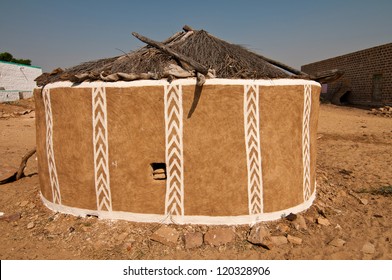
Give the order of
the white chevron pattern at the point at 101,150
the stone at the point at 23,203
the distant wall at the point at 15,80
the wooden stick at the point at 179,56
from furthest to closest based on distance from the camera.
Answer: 1. the distant wall at the point at 15,80
2. the stone at the point at 23,203
3. the white chevron pattern at the point at 101,150
4. the wooden stick at the point at 179,56

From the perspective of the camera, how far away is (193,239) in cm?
439

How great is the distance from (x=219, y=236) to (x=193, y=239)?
1.40 ft

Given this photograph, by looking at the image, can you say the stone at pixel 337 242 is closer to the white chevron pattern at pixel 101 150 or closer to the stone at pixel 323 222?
the stone at pixel 323 222

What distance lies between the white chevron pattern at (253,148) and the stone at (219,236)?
20.7 inches

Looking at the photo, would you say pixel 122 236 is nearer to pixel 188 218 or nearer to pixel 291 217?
pixel 188 218

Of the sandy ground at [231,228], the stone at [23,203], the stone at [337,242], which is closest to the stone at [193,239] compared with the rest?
the sandy ground at [231,228]

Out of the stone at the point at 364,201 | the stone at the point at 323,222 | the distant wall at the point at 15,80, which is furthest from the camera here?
the distant wall at the point at 15,80

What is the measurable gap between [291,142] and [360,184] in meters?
3.39

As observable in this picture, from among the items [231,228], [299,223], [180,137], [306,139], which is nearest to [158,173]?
[180,137]

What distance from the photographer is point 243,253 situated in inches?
166

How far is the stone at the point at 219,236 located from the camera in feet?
14.4

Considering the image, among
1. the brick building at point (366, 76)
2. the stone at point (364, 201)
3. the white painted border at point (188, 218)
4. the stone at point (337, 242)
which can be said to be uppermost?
the brick building at point (366, 76)

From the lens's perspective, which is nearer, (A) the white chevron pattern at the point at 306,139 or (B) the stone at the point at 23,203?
(A) the white chevron pattern at the point at 306,139
